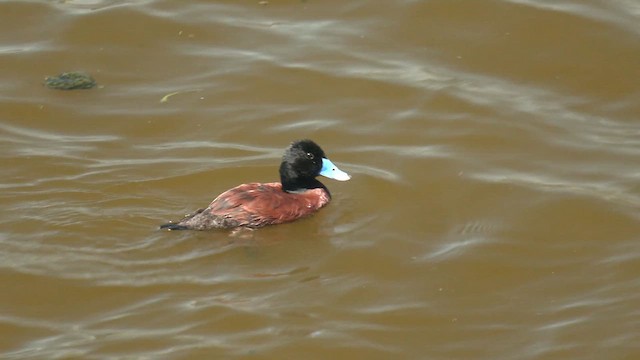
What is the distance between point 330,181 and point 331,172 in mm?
637

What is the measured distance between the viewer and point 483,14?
41.5ft

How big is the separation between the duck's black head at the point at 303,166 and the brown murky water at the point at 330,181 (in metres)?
0.27

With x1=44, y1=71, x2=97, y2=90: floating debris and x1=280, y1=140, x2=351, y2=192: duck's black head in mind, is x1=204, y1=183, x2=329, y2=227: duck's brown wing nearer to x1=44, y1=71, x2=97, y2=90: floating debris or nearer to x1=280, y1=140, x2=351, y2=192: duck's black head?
x1=280, y1=140, x2=351, y2=192: duck's black head

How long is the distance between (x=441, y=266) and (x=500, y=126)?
2.48 metres

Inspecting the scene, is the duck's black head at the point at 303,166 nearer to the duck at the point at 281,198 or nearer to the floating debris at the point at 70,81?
the duck at the point at 281,198

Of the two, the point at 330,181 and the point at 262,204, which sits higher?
the point at 262,204

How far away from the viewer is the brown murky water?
7977 millimetres

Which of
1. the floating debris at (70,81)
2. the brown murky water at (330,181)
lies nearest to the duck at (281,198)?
the brown murky water at (330,181)

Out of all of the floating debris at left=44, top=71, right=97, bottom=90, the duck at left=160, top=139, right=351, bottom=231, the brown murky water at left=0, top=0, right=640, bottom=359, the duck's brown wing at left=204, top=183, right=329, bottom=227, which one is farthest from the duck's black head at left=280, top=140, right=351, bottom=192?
the floating debris at left=44, top=71, right=97, bottom=90

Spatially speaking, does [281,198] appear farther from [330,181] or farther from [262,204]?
[330,181]

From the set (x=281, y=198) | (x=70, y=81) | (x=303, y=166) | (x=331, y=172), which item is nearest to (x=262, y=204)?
(x=281, y=198)

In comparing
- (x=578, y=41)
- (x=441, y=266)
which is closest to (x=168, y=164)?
(x=441, y=266)

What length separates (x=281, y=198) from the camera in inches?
380

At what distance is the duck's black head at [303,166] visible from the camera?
9.81m
